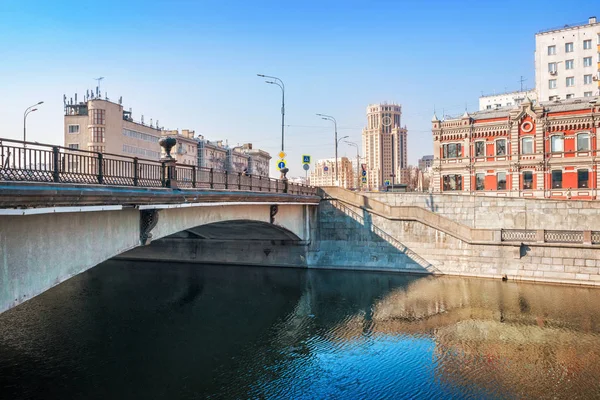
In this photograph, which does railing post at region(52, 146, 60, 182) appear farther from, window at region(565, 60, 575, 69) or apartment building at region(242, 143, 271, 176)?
apartment building at region(242, 143, 271, 176)

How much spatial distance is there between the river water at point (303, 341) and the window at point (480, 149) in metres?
19.0

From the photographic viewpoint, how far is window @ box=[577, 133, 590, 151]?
140ft

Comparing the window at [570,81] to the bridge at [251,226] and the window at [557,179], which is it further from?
the bridge at [251,226]

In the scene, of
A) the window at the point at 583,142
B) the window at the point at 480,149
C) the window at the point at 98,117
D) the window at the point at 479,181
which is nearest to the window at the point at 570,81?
the window at the point at 583,142

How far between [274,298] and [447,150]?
29106mm

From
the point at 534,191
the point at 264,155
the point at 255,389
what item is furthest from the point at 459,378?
the point at 264,155

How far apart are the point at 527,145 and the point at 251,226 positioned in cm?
2923

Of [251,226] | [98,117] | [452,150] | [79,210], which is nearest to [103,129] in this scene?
[98,117]

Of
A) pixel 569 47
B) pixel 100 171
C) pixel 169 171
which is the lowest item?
pixel 100 171

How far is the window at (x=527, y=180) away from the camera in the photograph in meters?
44.8

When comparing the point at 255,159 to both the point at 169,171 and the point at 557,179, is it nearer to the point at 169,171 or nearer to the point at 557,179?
the point at 557,179

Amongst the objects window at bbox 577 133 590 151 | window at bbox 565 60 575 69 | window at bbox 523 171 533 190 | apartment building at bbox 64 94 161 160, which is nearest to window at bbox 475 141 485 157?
window at bbox 523 171 533 190

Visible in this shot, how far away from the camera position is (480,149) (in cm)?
4747

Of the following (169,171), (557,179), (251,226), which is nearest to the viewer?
(169,171)
